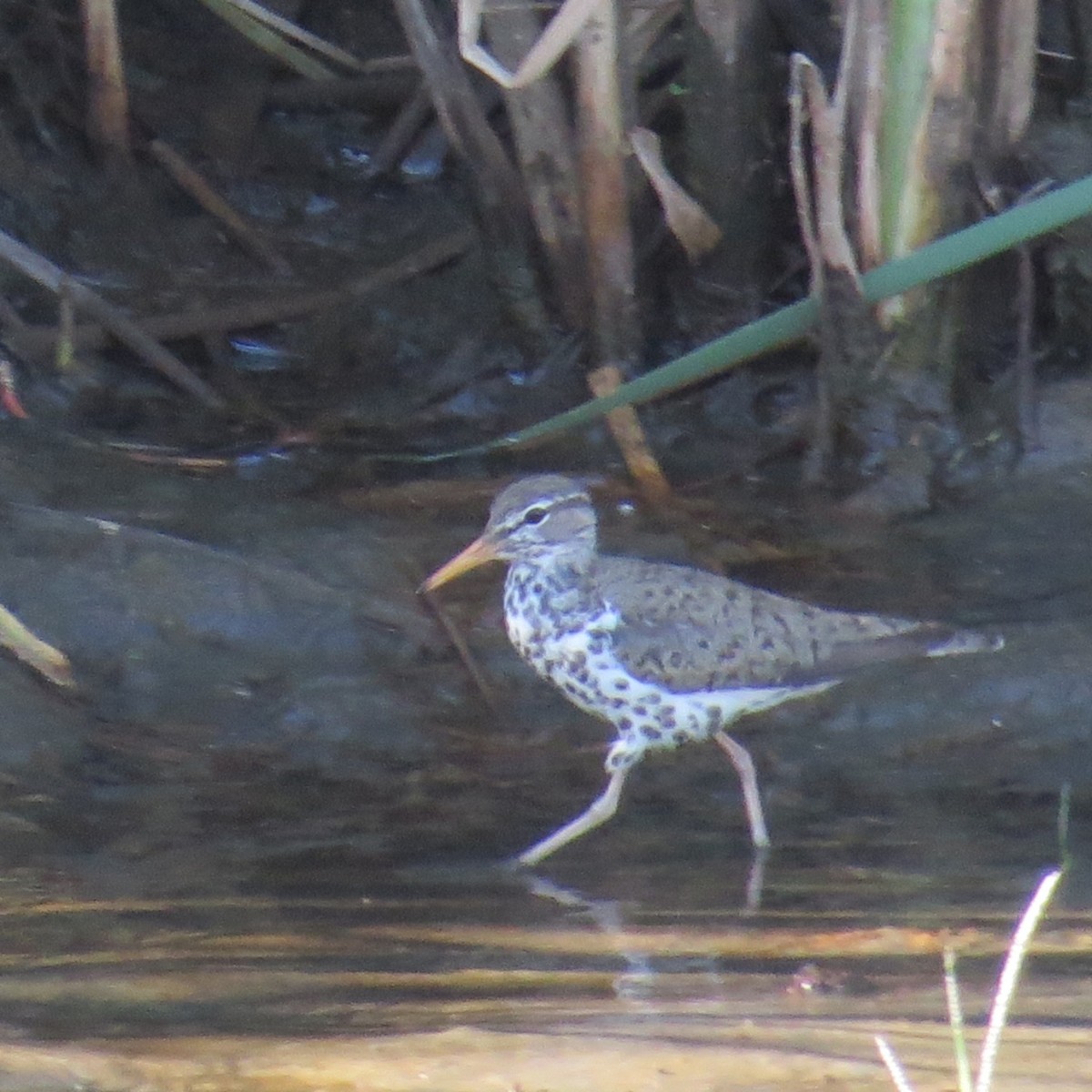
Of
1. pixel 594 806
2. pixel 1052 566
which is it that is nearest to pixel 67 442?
pixel 594 806

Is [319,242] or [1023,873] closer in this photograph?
[1023,873]

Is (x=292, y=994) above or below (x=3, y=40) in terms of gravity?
below

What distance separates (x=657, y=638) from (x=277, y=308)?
2.80 metres

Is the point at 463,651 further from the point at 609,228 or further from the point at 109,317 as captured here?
the point at 109,317

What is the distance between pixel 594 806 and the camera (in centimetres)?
496

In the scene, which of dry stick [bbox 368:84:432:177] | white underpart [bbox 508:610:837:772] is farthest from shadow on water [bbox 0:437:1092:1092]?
dry stick [bbox 368:84:432:177]

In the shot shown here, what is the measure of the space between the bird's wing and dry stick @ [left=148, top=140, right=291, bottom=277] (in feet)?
9.57

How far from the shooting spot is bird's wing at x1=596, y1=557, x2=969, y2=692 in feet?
17.1

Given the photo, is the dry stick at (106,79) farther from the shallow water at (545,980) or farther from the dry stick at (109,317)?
the shallow water at (545,980)

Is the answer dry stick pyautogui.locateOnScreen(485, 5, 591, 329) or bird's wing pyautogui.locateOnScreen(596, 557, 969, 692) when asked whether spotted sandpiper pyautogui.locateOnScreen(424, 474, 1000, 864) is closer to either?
bird's wing pyautogui.locateOnScreen(596, 557, 969, 692)

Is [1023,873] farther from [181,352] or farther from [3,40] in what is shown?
[3,40]

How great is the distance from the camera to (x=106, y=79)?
24.3 feet

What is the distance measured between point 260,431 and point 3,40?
6.97ft

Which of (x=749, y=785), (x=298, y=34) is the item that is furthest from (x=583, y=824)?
(x=298, y=34)
